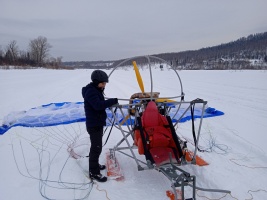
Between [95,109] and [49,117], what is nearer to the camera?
[95,109]

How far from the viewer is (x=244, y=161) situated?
4031mm

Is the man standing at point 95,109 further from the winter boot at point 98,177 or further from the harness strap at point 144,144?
the harness strap at point 144,144

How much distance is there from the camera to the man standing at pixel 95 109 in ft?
11.1

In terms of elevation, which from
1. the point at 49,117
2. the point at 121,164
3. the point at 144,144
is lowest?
the point at 121,164

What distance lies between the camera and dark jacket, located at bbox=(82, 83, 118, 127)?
11.0ft

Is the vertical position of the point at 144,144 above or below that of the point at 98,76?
below

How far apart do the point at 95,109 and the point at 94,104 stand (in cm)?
9

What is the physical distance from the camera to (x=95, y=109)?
3.40 metres

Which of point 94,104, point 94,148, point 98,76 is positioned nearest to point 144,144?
point 94,148

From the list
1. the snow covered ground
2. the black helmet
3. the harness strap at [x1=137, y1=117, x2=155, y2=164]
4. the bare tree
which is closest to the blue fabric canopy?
the snow covered ground

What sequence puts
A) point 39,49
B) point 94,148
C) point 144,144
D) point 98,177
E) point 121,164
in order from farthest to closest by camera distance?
point 39,49 < point 121,164 < point 94,148 < point 98,177 < point 144,144

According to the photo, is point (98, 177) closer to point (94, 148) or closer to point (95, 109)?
point (94, 148)

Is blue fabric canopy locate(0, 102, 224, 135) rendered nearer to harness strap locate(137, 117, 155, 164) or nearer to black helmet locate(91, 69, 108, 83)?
harness strap locate(137, 117, 155, 164)

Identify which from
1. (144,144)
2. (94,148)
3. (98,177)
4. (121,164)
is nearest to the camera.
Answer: (144,144)
